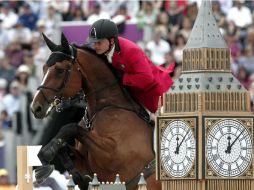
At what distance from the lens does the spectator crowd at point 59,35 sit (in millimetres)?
22922

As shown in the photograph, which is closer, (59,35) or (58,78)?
(58,78)

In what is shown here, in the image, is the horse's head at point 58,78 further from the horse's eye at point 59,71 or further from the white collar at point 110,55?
the white collar at point 110,55

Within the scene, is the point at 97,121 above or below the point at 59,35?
below

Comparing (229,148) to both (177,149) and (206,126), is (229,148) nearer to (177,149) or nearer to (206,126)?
(206,126)

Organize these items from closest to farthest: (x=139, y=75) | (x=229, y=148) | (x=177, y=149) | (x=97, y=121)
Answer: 1. (x=229, y=148)
2. (x=177, y=149)
3. (x=139, y=75)
4. (x=97, y=121)

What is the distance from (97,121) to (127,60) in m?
0.73

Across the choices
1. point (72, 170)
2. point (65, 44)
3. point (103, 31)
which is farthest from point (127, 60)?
point (72, 170)

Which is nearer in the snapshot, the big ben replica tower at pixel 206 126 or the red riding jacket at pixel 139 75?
the big ben replica tower at pixel 206 126

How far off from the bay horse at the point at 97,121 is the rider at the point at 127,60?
160mm

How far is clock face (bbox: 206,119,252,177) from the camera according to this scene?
37.1ft

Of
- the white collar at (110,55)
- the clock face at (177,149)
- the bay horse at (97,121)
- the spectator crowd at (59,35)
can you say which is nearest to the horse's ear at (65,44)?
the bay horse at (97,121)

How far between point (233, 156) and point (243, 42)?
43.2 feet

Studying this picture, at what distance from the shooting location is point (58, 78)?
14195mm

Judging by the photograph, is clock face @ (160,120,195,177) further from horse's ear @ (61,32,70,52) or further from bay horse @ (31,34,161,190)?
horse's ear @ (61,32,70,52)
